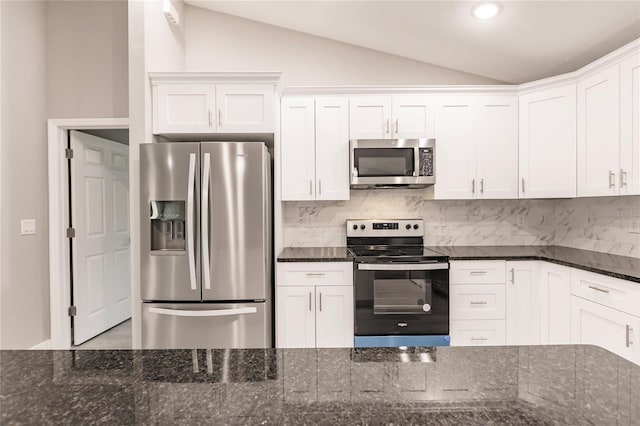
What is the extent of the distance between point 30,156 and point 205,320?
6.69 ft

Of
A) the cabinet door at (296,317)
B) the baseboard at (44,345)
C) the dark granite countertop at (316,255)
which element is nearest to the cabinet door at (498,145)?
A: the dark granite countertop at (316,255)

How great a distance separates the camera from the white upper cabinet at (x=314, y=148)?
3189mm

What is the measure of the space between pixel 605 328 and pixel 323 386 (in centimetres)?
229

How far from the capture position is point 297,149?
320 centimetres

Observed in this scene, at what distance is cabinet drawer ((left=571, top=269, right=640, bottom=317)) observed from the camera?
6.80ft

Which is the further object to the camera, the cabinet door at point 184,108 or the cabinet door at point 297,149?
the cabinet door at point 297,149

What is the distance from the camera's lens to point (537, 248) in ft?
11.0

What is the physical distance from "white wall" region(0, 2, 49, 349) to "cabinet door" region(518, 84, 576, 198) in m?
3.99

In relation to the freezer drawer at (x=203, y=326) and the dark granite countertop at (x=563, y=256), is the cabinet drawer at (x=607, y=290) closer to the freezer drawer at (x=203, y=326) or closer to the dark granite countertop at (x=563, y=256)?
the dark granite countertop at (x=563, y=256)

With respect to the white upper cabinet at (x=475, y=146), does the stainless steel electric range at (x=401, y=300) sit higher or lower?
lower

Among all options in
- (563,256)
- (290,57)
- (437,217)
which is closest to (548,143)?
(563,256)

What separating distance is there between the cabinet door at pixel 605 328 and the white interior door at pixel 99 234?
4.00 meters

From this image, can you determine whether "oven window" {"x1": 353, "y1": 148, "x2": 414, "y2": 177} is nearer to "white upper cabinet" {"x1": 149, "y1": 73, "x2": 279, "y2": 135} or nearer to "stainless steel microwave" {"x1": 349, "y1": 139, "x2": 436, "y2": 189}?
"stainless steel microwave" {"x1": 349, "y1": 139, "x2": 436, "y2": 189}

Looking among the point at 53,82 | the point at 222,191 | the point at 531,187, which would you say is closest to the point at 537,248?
the point at 531,187
